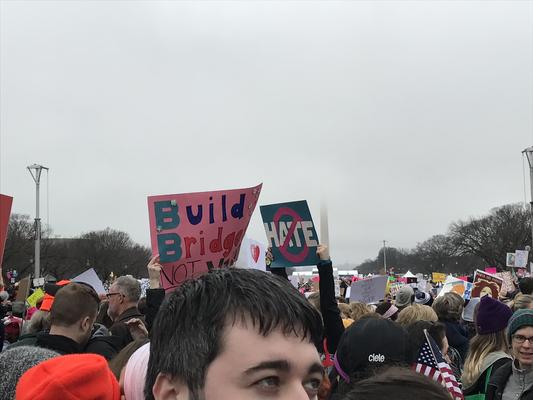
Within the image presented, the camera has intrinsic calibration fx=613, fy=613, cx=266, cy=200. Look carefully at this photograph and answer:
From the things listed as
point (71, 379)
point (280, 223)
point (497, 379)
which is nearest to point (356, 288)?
point (280, 223)

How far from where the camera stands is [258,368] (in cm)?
148

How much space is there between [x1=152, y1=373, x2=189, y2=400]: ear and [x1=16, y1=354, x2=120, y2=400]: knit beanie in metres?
0.46

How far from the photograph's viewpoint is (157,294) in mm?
4348

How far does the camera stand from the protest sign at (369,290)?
10.9 metres

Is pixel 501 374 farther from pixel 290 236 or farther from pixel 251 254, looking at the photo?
pixel 251 254

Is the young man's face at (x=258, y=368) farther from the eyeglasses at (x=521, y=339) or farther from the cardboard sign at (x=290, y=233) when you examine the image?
the cardboard sign at (x=290, y=233)

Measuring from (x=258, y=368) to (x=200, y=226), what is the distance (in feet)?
11.5

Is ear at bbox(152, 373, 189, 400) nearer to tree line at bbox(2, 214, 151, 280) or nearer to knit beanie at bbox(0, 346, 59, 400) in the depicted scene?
knit beanie at bbox(0, 346, 59, 400)

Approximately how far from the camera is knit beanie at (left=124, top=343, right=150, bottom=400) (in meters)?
2.17

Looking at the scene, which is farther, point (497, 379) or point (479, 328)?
point (479, 328)

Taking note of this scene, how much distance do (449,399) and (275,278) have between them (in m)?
0.56

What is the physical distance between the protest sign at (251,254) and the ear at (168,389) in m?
5.10

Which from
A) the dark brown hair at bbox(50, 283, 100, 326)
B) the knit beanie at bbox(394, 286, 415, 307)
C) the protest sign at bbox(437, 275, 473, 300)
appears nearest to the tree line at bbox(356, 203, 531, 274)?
the protest sign at bbox(437, 275, 473, 300)

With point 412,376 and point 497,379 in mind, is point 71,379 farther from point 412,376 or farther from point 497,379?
point 497,379
